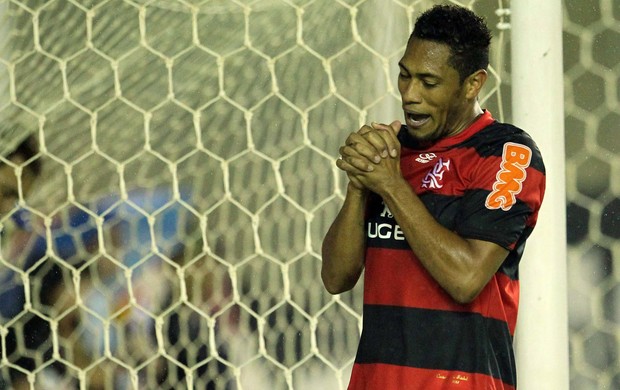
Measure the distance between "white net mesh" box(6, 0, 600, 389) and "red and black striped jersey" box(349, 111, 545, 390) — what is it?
0.55 meters

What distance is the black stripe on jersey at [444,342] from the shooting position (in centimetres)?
95

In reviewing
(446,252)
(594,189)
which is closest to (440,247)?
(446,252)

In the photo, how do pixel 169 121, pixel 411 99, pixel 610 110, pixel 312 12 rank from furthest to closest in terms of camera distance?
pixel 169 121
pixel 312 12
pixel 610 110
pixel 411 99

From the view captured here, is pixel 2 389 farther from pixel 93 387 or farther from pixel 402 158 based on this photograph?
pixel 402 158

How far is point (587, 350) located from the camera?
1.55 meters

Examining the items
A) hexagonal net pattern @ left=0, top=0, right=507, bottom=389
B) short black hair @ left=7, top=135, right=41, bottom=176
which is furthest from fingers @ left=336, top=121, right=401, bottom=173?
short black hair @ left=7, top=135, right=41, bottom=176

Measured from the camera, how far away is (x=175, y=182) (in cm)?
154

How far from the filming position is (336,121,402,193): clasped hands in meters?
0.96

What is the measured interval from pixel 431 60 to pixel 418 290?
21 cm

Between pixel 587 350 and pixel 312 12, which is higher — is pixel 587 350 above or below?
below

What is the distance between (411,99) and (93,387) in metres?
0.92

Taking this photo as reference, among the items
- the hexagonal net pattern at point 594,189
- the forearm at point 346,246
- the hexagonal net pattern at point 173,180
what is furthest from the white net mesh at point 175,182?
the forearm at point 346,246

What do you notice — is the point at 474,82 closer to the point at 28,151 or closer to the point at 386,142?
the point at 386,142

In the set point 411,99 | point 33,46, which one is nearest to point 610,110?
point 411,99
